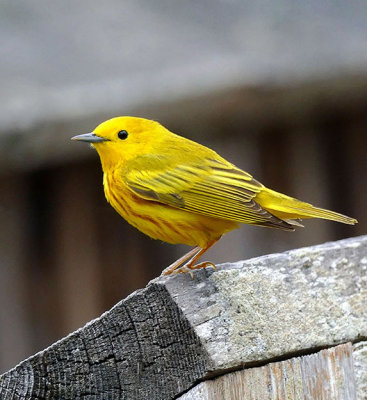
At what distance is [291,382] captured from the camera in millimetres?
2338

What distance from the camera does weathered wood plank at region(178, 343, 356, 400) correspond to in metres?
2.30

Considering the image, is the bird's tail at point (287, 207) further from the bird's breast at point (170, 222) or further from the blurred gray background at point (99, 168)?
the blurred gray background at point (99, 168)

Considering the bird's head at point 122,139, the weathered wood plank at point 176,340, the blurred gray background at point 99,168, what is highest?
the blurred gray background at point 99,168

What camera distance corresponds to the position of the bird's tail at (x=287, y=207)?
13.1 ft

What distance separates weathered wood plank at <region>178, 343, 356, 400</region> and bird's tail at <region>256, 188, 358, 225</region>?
1607 mm

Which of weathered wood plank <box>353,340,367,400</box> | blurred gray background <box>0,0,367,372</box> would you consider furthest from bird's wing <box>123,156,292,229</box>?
blurred gray background <box>0,0,367,372</box>

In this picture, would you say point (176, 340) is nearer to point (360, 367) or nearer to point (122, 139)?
point (360, 367)

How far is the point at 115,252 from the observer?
8141mm

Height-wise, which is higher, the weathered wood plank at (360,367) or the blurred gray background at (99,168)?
the blurred gray background at (99,168)

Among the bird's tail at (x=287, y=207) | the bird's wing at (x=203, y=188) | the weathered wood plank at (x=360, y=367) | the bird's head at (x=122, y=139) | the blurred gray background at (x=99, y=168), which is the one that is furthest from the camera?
the blurred gray background at (x=99, y=168)

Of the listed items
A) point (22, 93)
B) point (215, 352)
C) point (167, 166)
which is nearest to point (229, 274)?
point (215, 352)

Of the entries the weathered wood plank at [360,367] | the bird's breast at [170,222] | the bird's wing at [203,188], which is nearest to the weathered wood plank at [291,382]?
the weathered wood plank at [360,367]

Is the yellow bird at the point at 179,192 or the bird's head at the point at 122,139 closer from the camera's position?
the yellow bird at the point at 179,192

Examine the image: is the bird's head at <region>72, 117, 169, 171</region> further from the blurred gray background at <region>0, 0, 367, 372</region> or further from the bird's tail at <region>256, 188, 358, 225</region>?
the blurred gray background at <region>0, 0, 367, 372</region>
